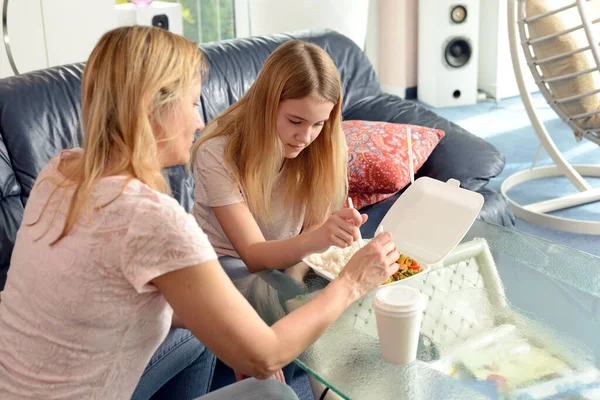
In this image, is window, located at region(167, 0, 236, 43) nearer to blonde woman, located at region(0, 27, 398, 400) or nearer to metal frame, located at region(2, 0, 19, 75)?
metal frame, located at region(2, 0, 19, 75)

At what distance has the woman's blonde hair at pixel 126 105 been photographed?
45.5 inches

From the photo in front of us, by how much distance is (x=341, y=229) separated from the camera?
1619mm

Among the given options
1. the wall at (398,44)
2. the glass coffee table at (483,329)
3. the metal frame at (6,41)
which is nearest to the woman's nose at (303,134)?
the glass coffee table at (483,329)

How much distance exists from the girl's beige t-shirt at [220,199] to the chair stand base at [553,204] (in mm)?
1653

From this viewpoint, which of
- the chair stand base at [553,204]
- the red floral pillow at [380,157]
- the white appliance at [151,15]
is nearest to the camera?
the red floral pillow at [380,157]

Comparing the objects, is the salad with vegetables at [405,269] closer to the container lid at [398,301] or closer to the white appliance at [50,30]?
the container lid at [398,301]

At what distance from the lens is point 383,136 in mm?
2609

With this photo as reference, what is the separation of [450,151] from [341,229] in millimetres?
1152

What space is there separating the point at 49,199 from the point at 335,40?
2038mm

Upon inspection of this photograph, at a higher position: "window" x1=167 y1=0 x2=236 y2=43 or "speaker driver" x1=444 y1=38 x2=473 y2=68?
"window" x1=167 y1=0 x2=236 y2=43

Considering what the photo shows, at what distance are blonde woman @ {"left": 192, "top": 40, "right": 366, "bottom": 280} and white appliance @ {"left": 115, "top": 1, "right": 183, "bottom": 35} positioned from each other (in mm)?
2175

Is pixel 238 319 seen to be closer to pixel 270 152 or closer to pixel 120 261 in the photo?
pixel 120 261

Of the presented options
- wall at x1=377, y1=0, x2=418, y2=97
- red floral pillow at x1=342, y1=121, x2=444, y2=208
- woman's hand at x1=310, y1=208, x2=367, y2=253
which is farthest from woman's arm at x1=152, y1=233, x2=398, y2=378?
wall at x1=377, y1=0, x2=418, y2=97

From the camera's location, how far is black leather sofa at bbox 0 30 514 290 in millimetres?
2238
